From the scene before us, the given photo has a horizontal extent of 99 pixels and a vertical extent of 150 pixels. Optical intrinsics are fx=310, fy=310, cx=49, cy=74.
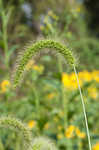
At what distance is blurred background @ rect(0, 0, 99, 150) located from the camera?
2117mm

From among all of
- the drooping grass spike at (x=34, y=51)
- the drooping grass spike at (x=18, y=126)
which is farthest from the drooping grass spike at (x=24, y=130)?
the drooping grass spike at (x=34, y=51)

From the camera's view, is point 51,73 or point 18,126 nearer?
point 18,126

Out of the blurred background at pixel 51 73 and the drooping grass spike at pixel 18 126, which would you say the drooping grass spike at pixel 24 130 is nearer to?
the drooping grass spike at pixel 18 126

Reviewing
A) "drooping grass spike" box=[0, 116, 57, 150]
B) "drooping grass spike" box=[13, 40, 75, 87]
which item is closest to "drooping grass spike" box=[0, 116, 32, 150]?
"drooping grass spike" box=[0, 116, 57, 150]

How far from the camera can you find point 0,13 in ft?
8.71

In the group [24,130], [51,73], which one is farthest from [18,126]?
[51,73]

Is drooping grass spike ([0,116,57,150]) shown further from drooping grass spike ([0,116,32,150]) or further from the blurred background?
the blurred background

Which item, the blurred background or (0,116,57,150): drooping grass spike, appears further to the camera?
the blurred background

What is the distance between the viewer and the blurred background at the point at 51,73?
6.95ft

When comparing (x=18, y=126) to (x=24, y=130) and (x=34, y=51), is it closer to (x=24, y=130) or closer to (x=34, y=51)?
(x=24, y=130)

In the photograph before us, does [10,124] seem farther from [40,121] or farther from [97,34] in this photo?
[97,34]

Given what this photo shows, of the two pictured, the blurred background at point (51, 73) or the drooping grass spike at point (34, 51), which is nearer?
the drooping grass spike at point (34, 51)

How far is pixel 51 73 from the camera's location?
7.86ft

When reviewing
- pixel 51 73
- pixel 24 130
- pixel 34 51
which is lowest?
pixel 24 130
